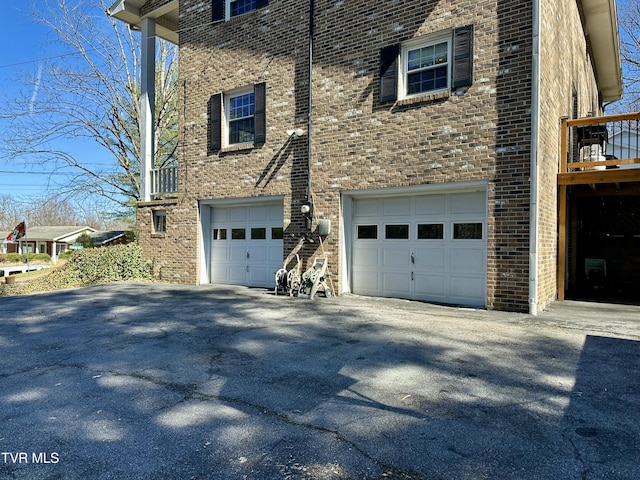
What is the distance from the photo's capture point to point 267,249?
11180 mm

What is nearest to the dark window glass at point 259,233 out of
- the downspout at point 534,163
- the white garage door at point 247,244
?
the white garage door at point 247,244

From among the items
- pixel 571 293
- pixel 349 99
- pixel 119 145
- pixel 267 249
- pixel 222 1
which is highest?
pixel 222 1

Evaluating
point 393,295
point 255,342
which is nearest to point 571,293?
point 393,295

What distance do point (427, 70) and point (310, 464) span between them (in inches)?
311

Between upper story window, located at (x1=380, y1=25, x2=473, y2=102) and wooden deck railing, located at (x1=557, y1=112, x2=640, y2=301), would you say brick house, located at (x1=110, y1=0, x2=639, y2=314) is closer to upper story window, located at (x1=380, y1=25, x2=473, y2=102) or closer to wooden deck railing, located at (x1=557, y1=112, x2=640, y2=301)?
upper story window, located at (x1=380, y1=25, x2=473, y2=102)

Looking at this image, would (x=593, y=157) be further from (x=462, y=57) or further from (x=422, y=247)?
(x=422, y=247)

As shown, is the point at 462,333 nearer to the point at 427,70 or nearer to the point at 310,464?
the point at 310,464

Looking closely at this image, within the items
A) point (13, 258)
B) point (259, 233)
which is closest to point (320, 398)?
point (259, 233)

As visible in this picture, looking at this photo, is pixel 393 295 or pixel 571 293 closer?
pixel 393 295

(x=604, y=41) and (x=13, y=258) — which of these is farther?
(x=13, y=258)

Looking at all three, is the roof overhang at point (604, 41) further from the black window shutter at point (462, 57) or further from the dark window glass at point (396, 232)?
the dark window glass at point (396, 232)

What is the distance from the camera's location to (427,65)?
8.48 metres

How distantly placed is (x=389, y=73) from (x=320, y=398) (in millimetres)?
7134

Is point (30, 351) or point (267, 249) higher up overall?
point (267, 249)
